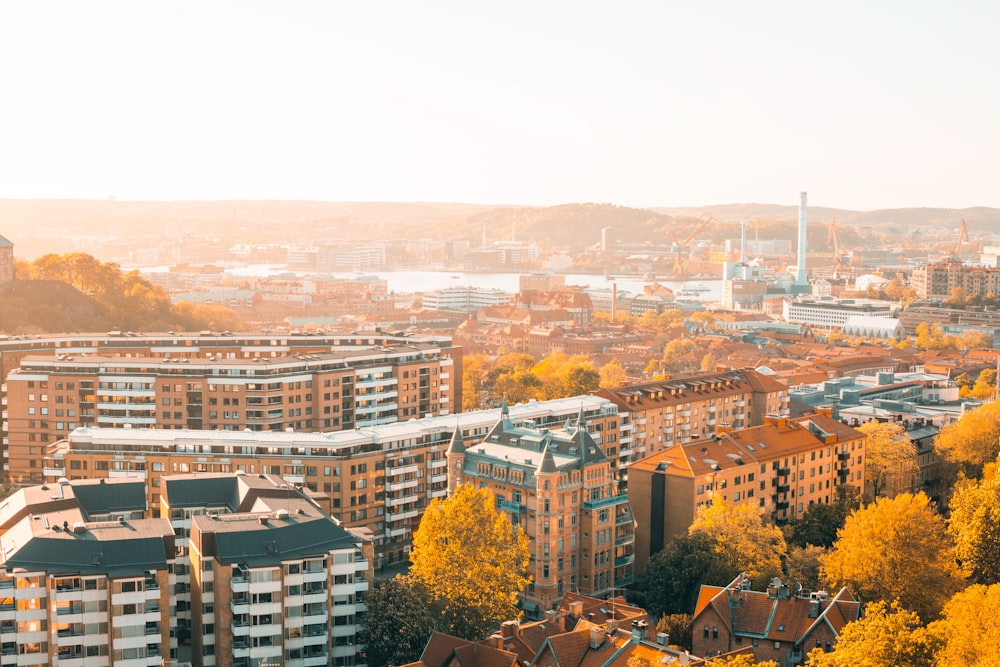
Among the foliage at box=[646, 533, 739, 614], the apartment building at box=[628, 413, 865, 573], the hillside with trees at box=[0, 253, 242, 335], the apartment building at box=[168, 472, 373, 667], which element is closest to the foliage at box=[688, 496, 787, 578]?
the foliage at box=[646, 533, 739, 614]

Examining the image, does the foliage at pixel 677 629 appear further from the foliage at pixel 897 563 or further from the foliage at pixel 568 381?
the foliage at pixel 568 381

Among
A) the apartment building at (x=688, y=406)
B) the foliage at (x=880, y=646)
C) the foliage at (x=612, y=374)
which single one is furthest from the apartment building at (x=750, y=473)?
the foliage at (x=612, y=374)

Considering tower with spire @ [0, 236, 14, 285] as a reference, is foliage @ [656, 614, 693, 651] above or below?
below

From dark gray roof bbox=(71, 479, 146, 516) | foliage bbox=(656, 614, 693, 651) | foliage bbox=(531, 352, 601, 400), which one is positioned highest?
dark gray roof bbox=(71, 479, 146, 516)

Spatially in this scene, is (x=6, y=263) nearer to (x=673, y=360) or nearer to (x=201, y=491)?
(x=673, y=360)

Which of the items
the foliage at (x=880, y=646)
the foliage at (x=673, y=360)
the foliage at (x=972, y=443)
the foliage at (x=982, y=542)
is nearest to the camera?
the foliage at (x=880, y=646)

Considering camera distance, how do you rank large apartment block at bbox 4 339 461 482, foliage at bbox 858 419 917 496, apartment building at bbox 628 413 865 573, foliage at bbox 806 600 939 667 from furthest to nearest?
large apartment block at bbox 4 339 461 482 < foliage at bbox 858 419 917 496 < apartment building at bbox 628 413 865 573 < foliage at bbox 806 600 939 667

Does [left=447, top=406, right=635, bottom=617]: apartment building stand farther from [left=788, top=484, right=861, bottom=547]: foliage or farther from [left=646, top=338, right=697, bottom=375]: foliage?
[left=646, top=338, right=697, bottom=375]: foliage
